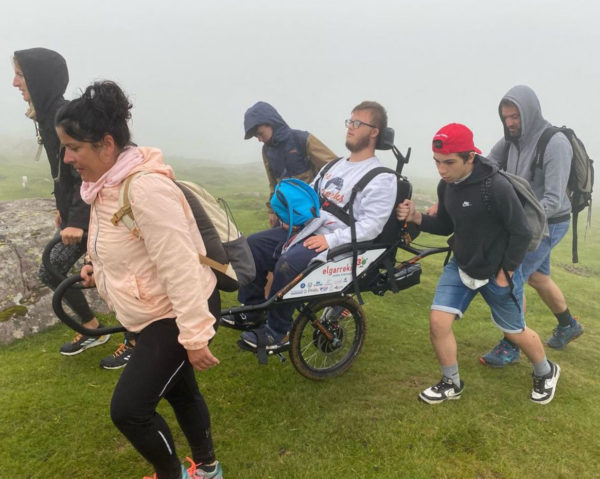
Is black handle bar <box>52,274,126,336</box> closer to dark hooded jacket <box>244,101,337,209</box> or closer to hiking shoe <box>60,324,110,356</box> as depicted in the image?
hiking shoe <box>60,324,110,356</box>

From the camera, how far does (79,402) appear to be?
412 cm

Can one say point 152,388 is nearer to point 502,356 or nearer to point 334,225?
point 334,225

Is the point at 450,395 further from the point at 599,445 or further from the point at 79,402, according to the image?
the point at 79,402

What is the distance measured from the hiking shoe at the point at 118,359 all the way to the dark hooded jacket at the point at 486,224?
401cm

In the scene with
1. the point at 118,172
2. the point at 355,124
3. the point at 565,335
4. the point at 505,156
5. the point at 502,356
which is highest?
the point at 355,124

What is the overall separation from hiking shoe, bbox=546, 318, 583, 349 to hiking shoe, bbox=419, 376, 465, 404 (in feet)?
8.41

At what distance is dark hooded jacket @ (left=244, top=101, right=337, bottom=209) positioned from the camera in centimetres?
572

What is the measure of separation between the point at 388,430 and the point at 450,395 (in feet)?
3.16

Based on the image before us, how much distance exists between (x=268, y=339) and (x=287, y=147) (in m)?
2.92

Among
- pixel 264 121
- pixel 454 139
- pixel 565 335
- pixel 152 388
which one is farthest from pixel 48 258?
pixel 565 335

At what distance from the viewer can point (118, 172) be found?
91.4 inches

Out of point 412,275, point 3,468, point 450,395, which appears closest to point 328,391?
point 450,395

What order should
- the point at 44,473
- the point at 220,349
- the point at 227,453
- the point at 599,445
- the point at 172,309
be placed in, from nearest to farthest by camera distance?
1. the point at 172,309
2. the point at 44,473
3. the point at 227,453
4. the point at 599,445
5. the point at 220,349

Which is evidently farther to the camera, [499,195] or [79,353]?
[79,353]
